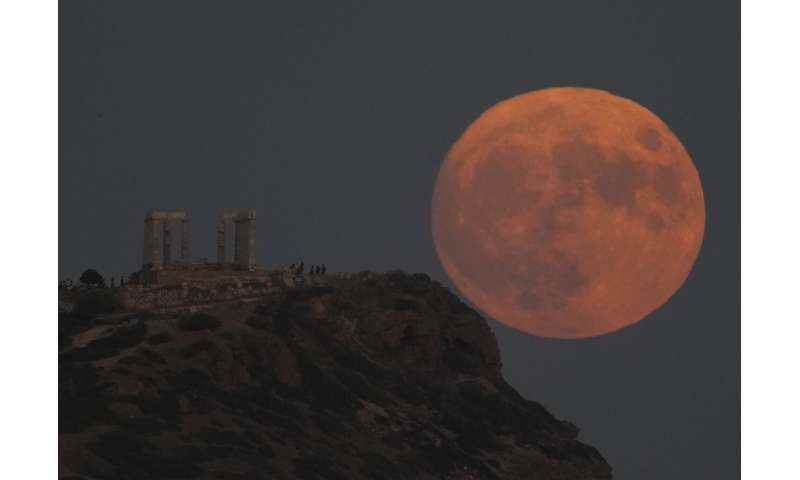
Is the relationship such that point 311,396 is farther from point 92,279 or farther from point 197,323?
point 92,279

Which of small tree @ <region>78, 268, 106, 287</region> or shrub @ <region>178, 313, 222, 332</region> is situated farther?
small tree @ <region>78, 268, 106, 287</region>

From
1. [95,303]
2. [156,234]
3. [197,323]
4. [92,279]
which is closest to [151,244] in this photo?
[156,234]

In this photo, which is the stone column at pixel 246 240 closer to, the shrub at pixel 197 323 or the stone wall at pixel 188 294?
the stone wall at pixel 188 294

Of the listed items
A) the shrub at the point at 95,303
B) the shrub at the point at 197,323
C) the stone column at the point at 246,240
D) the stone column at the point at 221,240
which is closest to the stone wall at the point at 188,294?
the shrub at the point at 95,303

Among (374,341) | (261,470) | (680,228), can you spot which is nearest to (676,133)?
(680,228)

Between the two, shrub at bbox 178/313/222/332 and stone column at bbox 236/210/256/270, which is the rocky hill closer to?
shrub at bbox 178/313/222/332

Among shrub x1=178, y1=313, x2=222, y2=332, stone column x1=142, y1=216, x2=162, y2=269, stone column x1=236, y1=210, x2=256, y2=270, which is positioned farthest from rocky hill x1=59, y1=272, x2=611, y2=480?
stone column x1=142, y1=216, x2=162, y2=269

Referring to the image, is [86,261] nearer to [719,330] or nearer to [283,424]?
[283,424]
